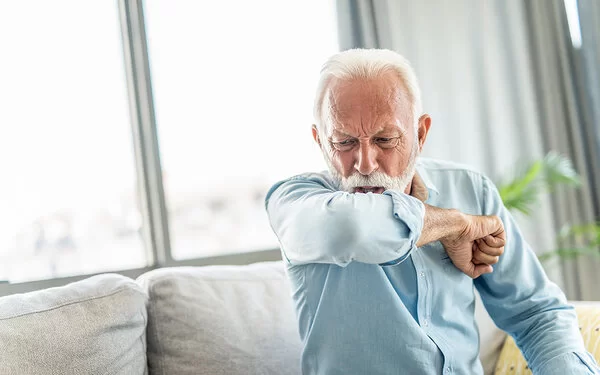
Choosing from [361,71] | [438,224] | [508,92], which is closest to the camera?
[438,224]

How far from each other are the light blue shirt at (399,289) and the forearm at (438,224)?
0.14 feet

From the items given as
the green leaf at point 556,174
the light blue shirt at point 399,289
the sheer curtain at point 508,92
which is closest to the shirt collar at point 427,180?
the light blue shirt at point 399,289

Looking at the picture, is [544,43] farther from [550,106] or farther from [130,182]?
[130,182]

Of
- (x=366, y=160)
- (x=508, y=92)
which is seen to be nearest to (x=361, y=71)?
(x=366, y=160)

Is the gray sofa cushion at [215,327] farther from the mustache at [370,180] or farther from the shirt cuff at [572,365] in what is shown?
the shirt cuff at [572,365]

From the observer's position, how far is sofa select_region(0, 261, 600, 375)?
1.53 m

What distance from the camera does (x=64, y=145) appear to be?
3113 mm

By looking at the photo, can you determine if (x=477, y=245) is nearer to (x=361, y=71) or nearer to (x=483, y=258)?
(x=483, y=258)

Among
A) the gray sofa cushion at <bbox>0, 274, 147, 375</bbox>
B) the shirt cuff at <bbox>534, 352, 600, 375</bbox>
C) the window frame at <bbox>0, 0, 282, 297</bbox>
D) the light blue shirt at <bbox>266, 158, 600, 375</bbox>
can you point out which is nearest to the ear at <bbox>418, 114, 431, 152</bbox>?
the light blue shirt at <bbox>266, 158, 600, 375</bbox>

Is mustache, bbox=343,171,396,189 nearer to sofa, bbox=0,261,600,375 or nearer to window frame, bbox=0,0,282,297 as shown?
sofa, bbox=0,261,600,375

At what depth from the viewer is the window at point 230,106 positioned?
347cm

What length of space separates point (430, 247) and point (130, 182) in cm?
201

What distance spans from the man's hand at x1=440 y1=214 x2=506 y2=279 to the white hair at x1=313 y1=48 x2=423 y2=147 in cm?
→ 26

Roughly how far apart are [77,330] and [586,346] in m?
1.20
